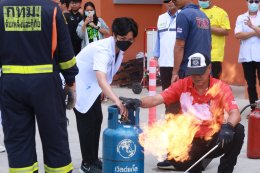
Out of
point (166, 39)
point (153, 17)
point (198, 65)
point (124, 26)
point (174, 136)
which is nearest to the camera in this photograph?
point (198, 65)

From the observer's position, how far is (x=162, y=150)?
236 inches

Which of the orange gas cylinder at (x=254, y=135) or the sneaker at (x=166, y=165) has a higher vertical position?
the orange gas cylinder at (x=254, y=135)

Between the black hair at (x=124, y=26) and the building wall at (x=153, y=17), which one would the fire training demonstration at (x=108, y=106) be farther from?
the building wall at (x=153, y=17)

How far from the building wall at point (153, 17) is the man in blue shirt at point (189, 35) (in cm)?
599

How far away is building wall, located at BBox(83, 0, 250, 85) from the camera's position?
12.1m

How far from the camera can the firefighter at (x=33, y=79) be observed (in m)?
4.30

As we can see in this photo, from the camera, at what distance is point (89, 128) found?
5.91 meters

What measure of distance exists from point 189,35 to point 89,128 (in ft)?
4.55

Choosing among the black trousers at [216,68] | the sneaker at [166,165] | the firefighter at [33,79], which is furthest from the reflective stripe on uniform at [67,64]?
the black trousers at [216,68]

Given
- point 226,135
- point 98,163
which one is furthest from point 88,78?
point 226,135

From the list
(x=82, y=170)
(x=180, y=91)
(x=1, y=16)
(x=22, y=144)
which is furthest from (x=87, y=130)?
(x=1, y=16)

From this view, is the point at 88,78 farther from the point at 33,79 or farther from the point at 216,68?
the point at 216,68

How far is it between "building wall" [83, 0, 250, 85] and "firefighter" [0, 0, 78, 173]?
314 inches

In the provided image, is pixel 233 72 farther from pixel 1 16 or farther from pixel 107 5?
pixel 1 16
